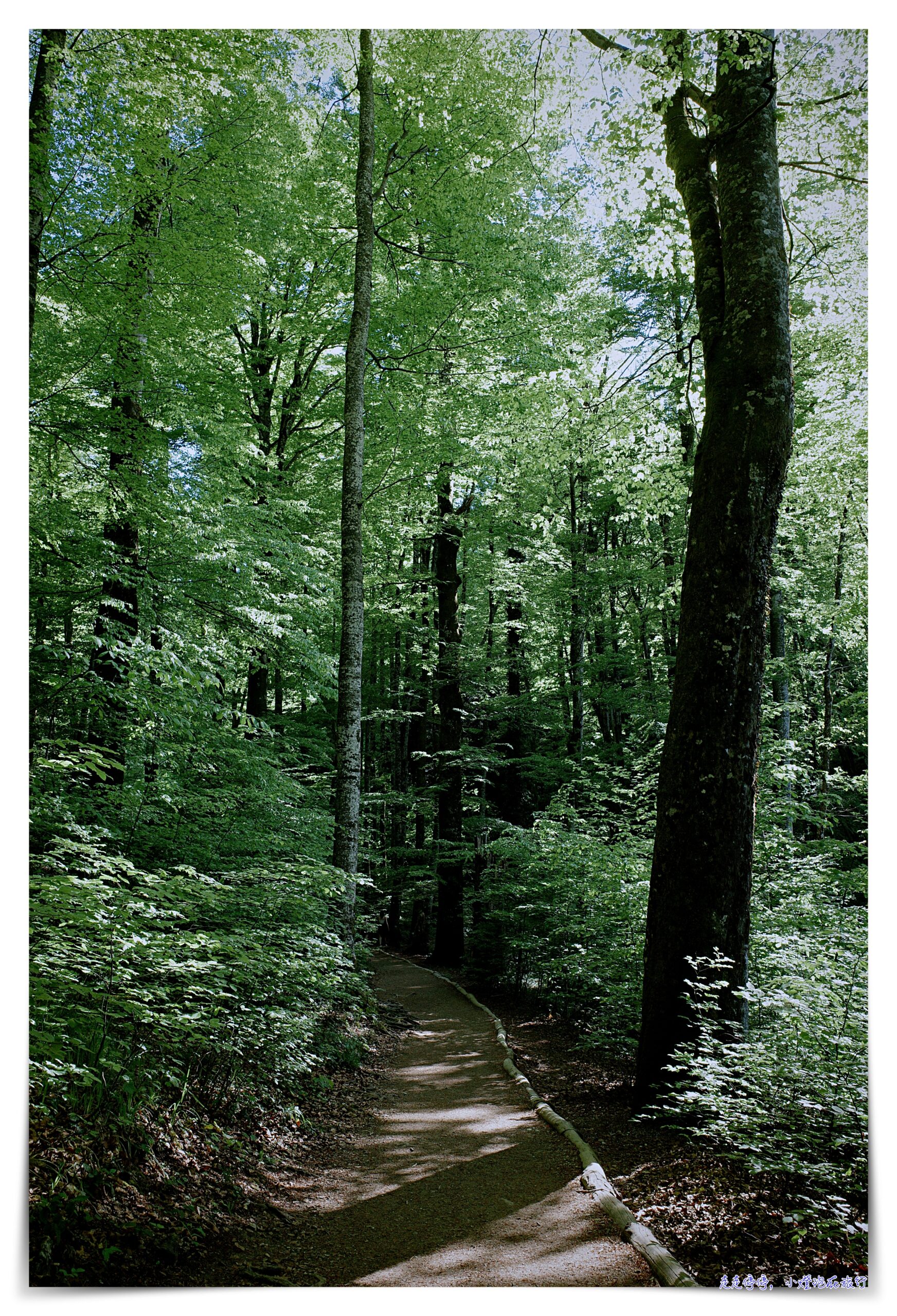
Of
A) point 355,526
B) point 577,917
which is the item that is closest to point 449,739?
point 577,917

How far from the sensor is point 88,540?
4.83m

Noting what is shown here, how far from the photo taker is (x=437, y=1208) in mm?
2871

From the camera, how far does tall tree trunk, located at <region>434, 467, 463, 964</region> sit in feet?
34.3

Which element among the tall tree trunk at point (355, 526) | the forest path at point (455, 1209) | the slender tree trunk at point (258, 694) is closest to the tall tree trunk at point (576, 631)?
the slender tree trunk at point (258, 694)

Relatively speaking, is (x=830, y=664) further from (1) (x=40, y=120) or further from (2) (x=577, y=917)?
(1) (x=40, y=120)

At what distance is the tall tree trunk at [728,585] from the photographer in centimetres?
351

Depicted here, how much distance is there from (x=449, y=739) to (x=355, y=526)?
5.09 m

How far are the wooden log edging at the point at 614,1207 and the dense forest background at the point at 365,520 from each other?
17.6 inches

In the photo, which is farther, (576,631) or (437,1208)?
(576,631)

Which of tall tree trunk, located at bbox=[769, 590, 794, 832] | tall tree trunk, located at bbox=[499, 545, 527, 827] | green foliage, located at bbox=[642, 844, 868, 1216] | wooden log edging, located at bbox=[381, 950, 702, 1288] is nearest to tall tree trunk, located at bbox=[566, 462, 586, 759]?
tall tree trunk, located at bbox=[499, 545, 527, 827]
